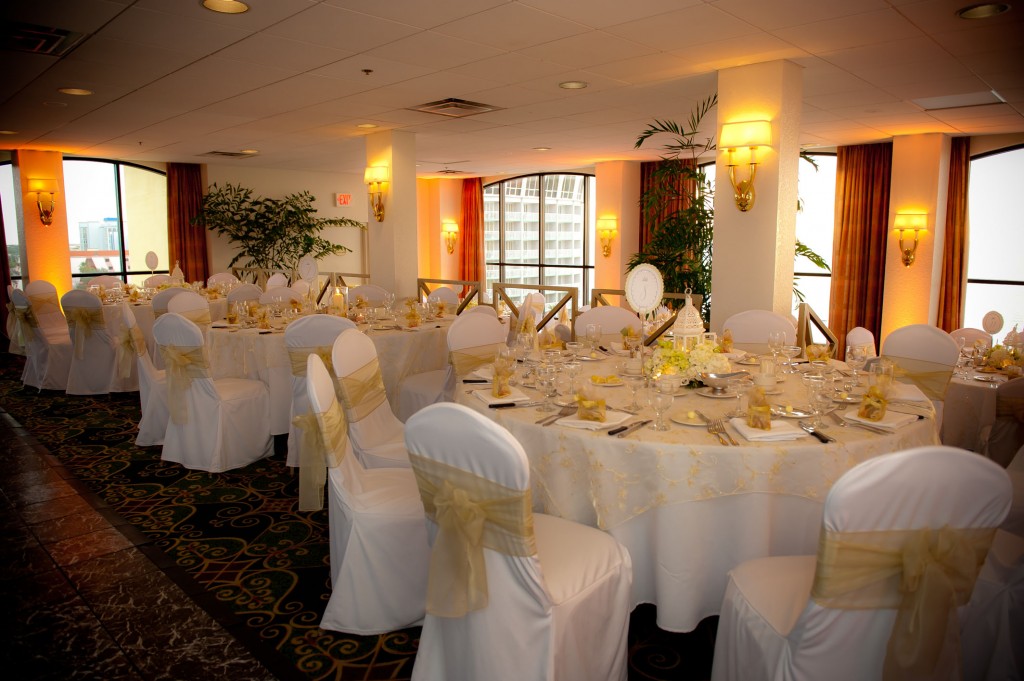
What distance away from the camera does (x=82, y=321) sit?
22.5ft

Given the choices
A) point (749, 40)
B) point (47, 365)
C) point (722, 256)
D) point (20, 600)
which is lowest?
point (20, 600)

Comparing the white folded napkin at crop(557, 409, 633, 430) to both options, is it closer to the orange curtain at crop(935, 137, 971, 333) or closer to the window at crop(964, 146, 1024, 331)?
the orange curtain at crop(935, 137, 971, 333)

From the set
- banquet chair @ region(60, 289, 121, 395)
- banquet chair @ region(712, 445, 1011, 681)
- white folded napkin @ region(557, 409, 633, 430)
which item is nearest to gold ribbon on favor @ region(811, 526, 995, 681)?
banquet chair @ region(712, 445, 1011, 681)

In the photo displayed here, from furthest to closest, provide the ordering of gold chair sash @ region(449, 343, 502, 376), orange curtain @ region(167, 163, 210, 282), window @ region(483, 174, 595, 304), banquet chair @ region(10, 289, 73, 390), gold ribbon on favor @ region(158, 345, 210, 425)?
1. window @ region(483, 174, 595, 304)
2. orange curtain @ region(167, 163, 210, 282)
3. banquet chair @ region(10, 289, 73, 390)
4. gold ribbon on favor @ region(158, 345, 210, 425)
5. gold chair sash @ region(449, 343, 502, 376)

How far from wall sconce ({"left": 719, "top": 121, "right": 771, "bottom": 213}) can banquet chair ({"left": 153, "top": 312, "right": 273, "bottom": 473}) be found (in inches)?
156

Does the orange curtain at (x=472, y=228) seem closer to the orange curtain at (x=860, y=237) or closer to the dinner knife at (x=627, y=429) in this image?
the orange curtain at (x=860, y=237)

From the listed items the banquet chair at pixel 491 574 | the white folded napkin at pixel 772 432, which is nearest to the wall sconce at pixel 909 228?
the white folded napkin at pixel 772 432

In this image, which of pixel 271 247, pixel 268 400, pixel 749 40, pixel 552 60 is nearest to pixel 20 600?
pixel 268 400

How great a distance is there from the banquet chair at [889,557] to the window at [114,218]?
12349 millimetres

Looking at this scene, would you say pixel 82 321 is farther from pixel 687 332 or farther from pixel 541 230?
pixel 541 230

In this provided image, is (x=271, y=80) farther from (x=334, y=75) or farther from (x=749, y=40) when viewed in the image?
(x=749, y=40)

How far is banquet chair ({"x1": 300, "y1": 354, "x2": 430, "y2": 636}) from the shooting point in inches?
106

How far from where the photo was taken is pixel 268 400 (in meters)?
4.99

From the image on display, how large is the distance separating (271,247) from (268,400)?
8237mm
